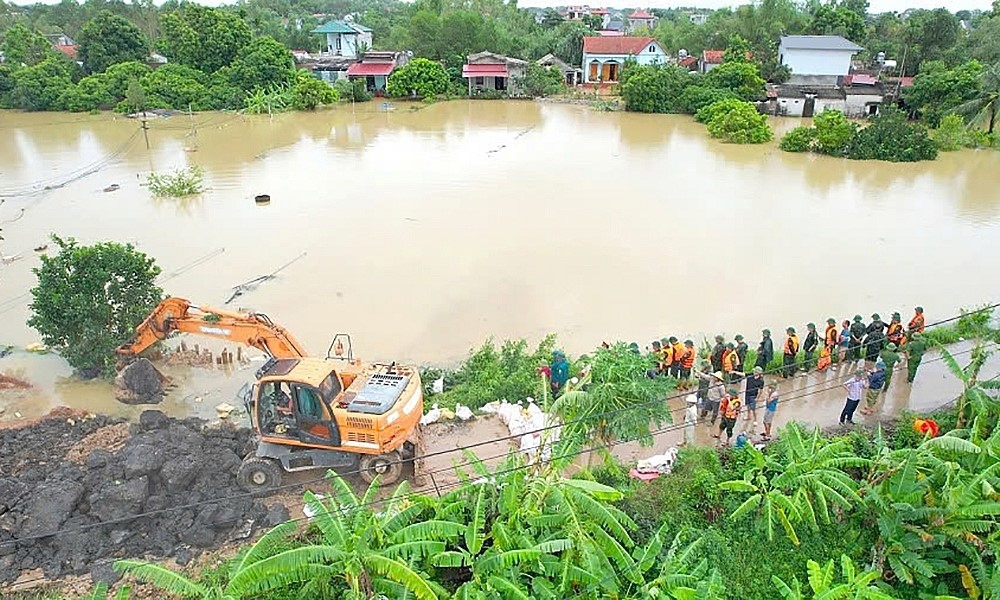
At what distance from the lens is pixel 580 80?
49.0 m

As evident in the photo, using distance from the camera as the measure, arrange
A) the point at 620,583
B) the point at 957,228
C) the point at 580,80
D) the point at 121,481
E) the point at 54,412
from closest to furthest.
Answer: the point at 620,583 < the point at 121,481 < the point at 54,412 < the point at 957,228 < the point at 580,80

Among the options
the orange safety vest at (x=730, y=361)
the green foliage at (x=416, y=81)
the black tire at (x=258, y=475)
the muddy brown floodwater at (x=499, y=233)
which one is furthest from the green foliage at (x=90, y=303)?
the green foliage at (x=416, y=81)

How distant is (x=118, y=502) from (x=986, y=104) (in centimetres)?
3520

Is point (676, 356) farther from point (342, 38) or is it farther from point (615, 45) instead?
point (342, 38)

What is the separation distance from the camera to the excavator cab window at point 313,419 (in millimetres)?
8508

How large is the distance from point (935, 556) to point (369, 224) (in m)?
15.9

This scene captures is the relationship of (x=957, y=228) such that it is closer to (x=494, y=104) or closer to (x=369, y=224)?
(x=369, y=224)

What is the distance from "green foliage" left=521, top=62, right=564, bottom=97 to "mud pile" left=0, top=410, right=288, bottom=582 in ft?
128

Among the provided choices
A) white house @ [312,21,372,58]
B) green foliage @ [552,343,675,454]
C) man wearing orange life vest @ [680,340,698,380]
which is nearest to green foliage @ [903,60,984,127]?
man wearing orange life vest @ [680,340,698,380]

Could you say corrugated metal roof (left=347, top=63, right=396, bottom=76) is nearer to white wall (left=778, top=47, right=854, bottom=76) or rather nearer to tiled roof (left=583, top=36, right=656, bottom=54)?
tiled roof (left=583, top=36, right=656, bottom=54)

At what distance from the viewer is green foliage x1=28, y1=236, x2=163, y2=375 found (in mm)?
11664

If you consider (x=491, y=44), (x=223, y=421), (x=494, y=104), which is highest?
(x=491, y=44)

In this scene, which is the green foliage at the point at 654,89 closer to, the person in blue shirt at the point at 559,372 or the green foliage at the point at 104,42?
the person in blue shirt at the point at 559,372

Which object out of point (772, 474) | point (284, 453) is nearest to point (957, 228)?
point (772, 474)
